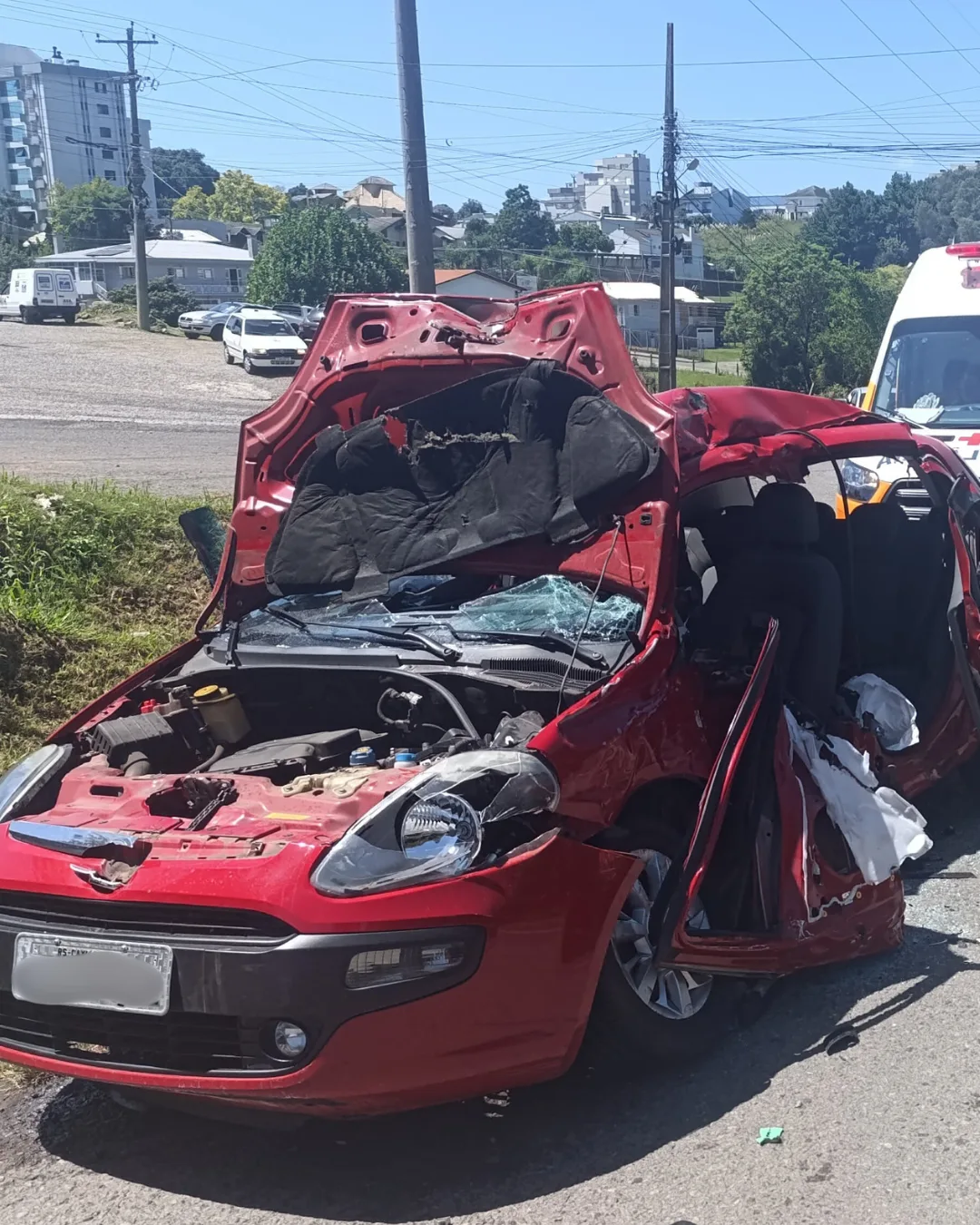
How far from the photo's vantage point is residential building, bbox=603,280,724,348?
79.9 metres

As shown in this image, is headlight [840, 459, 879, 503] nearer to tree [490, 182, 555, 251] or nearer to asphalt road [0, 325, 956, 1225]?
asphalt road [0, 325, 956, 1225]

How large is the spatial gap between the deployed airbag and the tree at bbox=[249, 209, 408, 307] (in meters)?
55.3

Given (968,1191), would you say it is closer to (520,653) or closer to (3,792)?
(520,653)

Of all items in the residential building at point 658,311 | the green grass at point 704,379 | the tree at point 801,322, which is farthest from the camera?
the residential building at point 658,311

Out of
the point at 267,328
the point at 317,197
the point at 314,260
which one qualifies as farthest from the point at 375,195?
the point at 267,328

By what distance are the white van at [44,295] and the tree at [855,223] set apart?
3353 inches

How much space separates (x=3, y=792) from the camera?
3789 mm

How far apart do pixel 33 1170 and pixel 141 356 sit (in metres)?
34.2

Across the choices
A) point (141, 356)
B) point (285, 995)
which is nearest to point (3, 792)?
point (285, 995)

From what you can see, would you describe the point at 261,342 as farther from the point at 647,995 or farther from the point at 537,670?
the point at 647,995

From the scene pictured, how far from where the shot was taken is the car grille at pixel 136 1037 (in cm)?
312

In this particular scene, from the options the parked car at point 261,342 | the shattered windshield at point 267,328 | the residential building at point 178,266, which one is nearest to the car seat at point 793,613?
the parked car at point 261,342

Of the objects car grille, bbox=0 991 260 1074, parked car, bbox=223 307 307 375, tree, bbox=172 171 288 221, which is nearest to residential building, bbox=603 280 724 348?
parked car, bbox=223 307 307 375

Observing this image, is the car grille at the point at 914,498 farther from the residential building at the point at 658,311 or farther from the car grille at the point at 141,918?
the residential building at the point at 658,311
